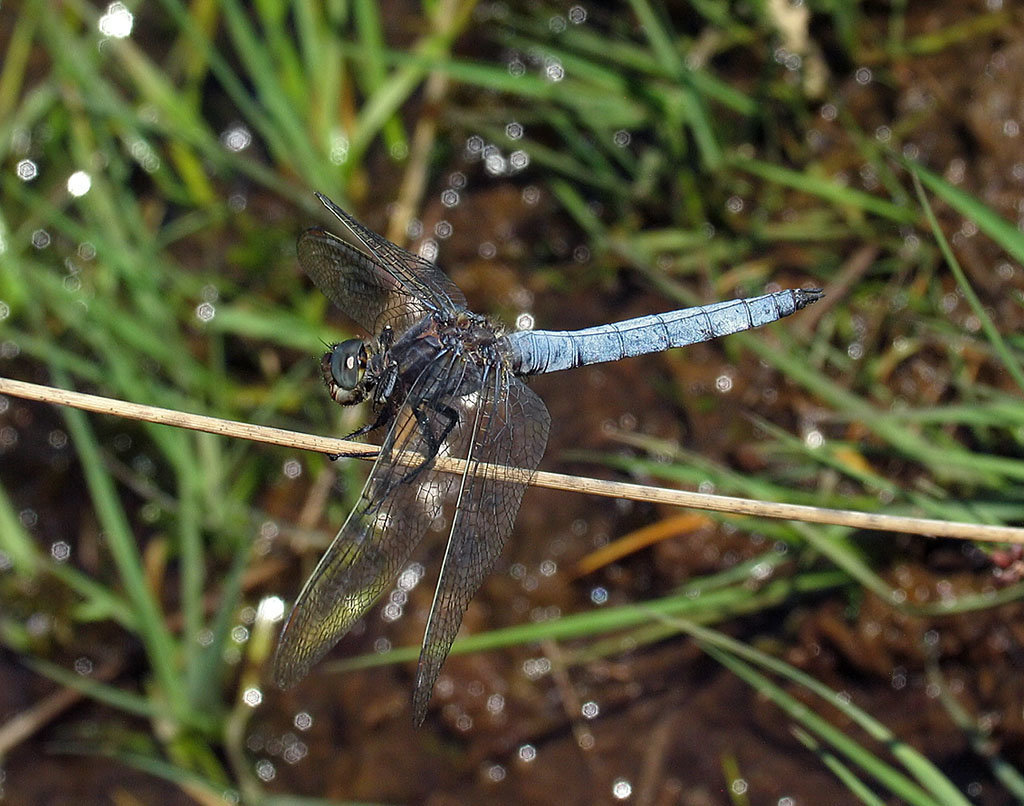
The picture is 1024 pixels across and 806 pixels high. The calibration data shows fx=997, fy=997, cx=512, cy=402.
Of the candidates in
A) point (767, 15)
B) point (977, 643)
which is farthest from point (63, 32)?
point (977, 643)

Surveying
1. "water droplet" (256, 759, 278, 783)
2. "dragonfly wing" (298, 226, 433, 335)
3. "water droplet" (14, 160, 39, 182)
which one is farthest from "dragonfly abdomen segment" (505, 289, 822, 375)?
"water droplet" (14, 160, 39, 182)

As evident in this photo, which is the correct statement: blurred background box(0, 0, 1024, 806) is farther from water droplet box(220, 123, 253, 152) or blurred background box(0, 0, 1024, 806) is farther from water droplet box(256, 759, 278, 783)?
water droplet box(220, 123, 253, 152)

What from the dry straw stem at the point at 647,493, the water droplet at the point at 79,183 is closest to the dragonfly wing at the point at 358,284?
the dry straw stem at the point at 647,493

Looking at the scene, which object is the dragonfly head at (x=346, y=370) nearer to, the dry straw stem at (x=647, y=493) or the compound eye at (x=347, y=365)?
the compound eye at (x=347, y=365)

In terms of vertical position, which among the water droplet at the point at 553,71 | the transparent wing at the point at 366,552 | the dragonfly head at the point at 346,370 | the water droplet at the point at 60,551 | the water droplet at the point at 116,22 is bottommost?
the water droplet at the point at 60,551

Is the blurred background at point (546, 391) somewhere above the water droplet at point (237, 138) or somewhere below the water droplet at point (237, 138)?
below

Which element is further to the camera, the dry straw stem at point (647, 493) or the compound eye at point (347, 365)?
the compound eye at point (347, 365)

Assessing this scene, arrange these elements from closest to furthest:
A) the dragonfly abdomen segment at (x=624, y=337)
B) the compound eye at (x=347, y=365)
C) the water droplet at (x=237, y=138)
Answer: the compound eye at (x=347, y=365), the dragonfly abdomen segment at (x=624, y=337), the water droplet at (x=237, y=138)

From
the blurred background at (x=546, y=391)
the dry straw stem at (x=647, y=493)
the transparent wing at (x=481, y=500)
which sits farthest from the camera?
the blurred background at (x=546, y=391)
